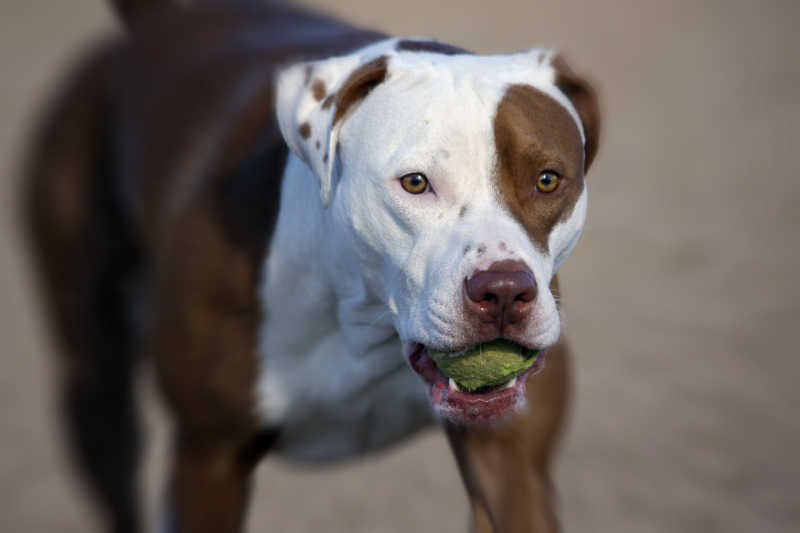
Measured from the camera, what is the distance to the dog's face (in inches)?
87.3

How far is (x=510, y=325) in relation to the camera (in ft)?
7.28

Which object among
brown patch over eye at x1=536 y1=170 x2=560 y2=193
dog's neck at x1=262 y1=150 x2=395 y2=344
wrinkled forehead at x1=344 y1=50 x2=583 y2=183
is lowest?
dog's neck at x1=262 y1=150 x2=395 y2=344

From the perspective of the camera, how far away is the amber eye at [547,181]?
2353 mm

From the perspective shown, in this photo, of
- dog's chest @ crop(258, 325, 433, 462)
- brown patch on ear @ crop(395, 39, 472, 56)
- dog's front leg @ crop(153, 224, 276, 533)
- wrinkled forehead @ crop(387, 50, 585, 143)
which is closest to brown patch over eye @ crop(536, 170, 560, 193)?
wrinkled forehead @ crop(387, 50, 585, 143)

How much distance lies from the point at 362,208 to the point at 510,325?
1.31ft

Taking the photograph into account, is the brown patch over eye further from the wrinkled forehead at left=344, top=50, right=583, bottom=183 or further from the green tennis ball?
the green tennis ball

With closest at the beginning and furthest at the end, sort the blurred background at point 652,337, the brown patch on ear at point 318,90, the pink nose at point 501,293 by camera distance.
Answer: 1. the pink nose at point 501,293
2. the brown patch on ear at point 318,90
3. the blurred background at point 652,337

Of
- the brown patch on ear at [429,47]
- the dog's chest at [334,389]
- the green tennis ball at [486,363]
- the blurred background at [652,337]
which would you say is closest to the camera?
the green tennis ball at [486,363]

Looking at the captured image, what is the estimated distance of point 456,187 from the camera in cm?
228

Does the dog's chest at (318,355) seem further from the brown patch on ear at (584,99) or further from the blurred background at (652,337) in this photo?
the blurred background at (652,337)

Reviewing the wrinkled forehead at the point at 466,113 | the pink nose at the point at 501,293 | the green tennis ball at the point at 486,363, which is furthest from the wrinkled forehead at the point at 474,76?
the green tennis ball at the point at 486,363

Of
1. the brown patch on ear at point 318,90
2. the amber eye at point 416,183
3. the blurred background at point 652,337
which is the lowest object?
the blurred background at point 652,337

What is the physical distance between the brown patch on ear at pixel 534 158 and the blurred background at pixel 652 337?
32 cm

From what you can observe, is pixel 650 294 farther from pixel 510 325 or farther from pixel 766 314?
pixel 510 325
